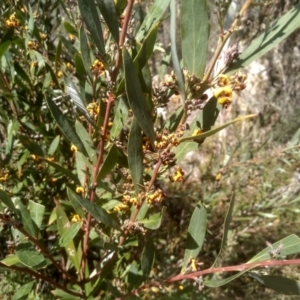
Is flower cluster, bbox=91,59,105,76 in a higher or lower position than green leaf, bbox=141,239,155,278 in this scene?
higher

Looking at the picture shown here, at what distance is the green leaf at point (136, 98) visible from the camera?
Result: 77cm

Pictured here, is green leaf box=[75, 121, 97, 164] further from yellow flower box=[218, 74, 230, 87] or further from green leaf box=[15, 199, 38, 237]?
yellow flower box=[218, 74, 230, 87]

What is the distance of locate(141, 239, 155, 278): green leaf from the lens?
1213 mm

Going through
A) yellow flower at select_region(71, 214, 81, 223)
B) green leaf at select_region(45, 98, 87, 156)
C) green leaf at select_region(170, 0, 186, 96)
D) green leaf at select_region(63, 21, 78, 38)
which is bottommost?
yellow flower at select_region(71, 214, 81, 223)

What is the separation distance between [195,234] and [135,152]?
35cm

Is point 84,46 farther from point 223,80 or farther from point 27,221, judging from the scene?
point 27,221

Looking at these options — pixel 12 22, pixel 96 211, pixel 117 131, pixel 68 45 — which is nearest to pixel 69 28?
pixel 68 45

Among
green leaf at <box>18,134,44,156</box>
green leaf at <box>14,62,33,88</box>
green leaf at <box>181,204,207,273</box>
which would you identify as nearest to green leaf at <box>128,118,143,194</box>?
green leaf at <box>181,204,207,273</box>

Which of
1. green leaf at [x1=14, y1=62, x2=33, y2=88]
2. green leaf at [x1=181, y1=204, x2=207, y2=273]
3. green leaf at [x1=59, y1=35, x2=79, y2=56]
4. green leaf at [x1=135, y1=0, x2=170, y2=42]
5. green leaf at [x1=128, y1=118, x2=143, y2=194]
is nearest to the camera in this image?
green leaf at [x1=128, y1=118, x2=143, y2=194]

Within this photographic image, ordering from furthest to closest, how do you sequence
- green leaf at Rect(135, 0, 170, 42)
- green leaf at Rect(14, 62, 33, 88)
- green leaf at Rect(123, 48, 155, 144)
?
green leaf at Rect(14, 62, 33, 88) → green leaf at Rect(135, 0, 170, 42) → green leaf at Rect(123, 48, 155, 144)

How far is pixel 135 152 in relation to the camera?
3.14ft

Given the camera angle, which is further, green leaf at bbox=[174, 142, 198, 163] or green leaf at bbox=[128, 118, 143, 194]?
green leaf at bbox=[174, 142, 198, 163]

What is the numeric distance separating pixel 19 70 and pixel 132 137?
0.85m

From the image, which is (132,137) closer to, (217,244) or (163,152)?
(163,152)
